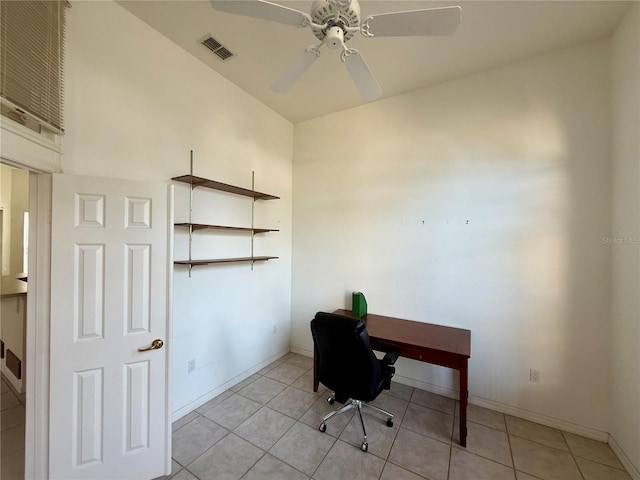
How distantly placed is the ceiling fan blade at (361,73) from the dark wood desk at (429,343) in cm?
202

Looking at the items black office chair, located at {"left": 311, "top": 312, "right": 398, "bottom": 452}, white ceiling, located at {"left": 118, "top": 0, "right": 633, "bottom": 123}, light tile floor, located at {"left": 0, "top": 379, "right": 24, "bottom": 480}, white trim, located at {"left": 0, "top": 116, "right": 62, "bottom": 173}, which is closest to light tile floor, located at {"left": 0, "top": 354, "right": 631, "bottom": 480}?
light tile floor, located at {"left": 0, "top": 379, "right": 24, "bottom": 480}

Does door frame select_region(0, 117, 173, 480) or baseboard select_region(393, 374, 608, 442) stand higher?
door frame select_region(0, 117, 173, 480)

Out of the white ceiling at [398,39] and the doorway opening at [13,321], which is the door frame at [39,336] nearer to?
the doorway opening at [13,321]

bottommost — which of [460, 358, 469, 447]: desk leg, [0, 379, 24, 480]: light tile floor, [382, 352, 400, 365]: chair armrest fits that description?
[0, 379, 24, 480]: light tile floor

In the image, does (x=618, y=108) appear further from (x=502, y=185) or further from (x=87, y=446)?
(x=87, y=446)

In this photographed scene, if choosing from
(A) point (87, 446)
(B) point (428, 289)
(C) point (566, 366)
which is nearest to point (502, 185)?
(B) point (428, 289)

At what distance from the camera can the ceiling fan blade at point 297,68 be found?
147 centimetres

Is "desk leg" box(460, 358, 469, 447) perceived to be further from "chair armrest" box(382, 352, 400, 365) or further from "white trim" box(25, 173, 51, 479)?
"white trim" box(25, 173, 51, 479)

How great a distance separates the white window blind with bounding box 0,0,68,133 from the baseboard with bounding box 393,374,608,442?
12.5 feet

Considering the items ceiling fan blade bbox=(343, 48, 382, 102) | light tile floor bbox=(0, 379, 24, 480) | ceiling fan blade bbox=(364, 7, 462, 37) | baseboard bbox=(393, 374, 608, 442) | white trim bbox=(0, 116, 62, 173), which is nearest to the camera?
ceiling fan blade bbox=(364, 7, 462, 37)

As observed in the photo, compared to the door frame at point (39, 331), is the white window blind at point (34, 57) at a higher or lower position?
higher

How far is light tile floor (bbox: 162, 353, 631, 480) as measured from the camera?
1756mm

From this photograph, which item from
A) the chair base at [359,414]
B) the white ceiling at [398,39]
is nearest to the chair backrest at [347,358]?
the chair base at [359,414]

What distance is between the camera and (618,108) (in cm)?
194
